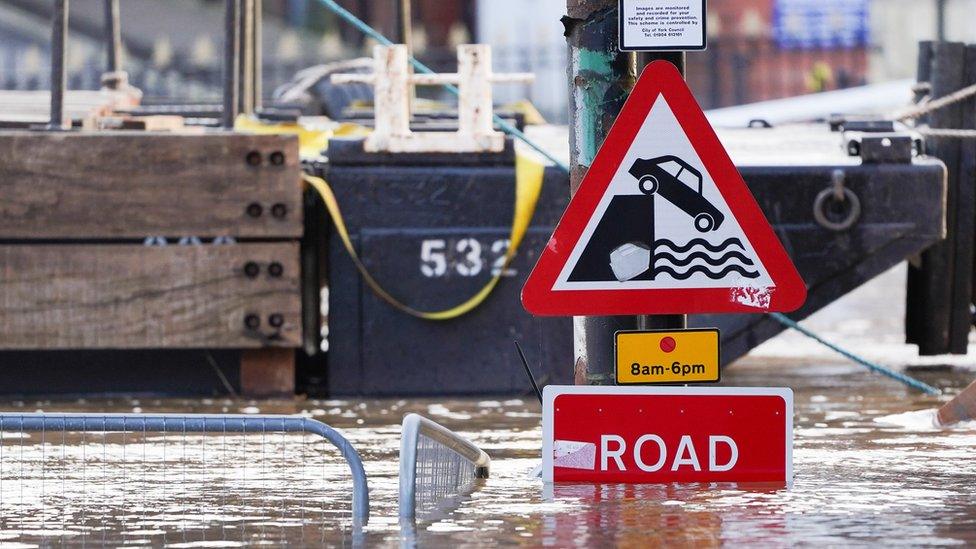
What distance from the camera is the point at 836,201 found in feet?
36.7

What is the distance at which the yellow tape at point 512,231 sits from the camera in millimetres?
11109

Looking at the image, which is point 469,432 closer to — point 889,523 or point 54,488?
point 54,488

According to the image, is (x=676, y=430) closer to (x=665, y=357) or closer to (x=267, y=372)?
(x=665, y=357)

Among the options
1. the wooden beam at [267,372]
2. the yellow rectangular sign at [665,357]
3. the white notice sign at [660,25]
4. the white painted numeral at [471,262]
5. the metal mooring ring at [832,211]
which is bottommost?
the wooden beam at [267,372]

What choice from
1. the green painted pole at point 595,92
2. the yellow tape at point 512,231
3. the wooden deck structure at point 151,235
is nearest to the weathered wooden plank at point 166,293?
the wooden deck structure at point 151,235

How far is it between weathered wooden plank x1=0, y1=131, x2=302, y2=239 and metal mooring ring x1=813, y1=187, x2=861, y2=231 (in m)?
2.71

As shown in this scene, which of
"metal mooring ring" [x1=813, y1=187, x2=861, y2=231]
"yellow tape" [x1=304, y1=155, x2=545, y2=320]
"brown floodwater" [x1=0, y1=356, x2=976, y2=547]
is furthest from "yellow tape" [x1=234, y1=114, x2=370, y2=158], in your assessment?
"metal mooring ring" [x1=813, y1=187, x2=861, y2=231]

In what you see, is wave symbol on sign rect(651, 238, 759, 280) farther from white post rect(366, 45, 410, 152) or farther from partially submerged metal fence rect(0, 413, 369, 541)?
white post rect(366, 45, 410, 152)

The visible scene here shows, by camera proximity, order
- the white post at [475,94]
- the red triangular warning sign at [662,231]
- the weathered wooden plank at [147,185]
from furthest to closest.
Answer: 1. the white post at [475,94]
2. the weathered wooden plank at [147,185]
3. the red triangular warning sign at [662,231]

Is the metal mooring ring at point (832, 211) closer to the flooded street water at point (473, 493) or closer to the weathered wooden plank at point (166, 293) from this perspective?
the flooded street water at point (473, 493)

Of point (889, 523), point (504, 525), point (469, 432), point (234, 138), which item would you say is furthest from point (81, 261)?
point (889, 523)

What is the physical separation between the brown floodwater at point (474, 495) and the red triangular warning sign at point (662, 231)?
27.8 inches

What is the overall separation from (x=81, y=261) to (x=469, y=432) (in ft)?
8.26

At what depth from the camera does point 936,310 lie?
1276 cm
